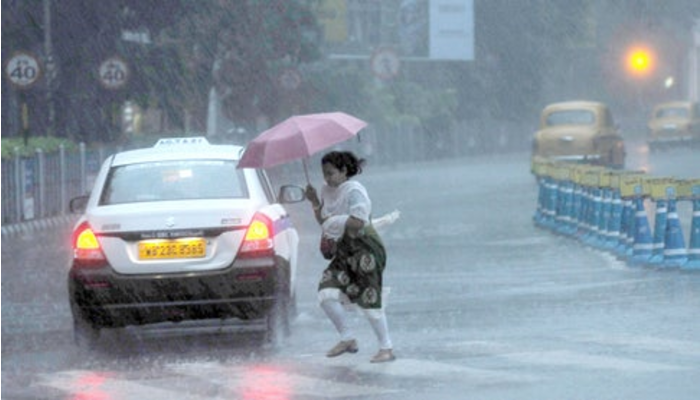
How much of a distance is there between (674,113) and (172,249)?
48827mm

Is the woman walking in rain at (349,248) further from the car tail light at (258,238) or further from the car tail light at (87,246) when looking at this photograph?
the car tail light at (87,246)

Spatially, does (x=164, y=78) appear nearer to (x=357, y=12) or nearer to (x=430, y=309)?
(x=357, y=12)

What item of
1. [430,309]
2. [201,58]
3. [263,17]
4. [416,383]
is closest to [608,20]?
[263,17]

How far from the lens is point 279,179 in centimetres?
5075

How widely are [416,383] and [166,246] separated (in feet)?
9.22

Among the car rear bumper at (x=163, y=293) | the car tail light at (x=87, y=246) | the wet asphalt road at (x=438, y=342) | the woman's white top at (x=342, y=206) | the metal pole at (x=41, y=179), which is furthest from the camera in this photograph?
the metal pole at (x=41, y=179)

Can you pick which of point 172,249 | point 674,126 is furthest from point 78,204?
point 674,126

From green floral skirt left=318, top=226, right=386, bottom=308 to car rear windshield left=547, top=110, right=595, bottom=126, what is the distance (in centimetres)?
3059

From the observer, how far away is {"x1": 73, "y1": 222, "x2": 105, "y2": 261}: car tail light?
13.4 meters

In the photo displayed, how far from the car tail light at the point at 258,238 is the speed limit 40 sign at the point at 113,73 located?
27.8 meters

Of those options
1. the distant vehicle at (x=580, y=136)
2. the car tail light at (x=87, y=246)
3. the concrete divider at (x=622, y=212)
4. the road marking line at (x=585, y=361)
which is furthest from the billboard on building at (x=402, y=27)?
the road marking line at (x=585, y=361)

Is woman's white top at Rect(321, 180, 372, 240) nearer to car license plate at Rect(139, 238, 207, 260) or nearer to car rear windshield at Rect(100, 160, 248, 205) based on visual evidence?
car license plate at Rect(139, 238, 207, 260)

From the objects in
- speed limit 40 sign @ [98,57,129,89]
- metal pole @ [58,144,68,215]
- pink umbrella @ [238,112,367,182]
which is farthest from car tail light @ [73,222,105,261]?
speed limit 40 sign @ [98,57,129,89]

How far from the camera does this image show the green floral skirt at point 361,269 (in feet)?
40.6
